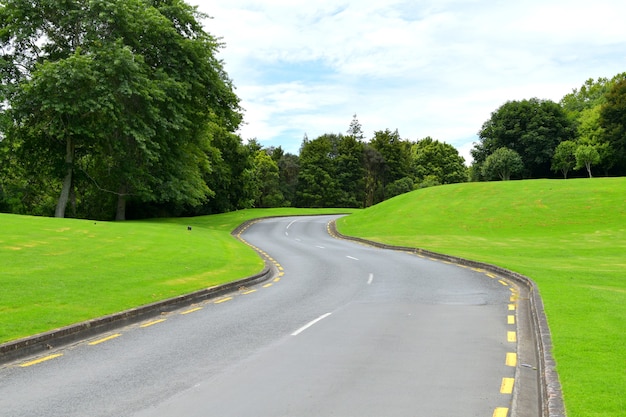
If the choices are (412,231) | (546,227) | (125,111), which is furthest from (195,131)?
(546,227)

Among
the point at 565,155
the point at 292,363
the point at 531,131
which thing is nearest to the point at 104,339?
the point at 292,363

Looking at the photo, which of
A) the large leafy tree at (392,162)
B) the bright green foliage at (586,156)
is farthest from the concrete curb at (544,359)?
the large leafy tree at (392,162)

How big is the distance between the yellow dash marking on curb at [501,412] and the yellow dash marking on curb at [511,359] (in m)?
1.97

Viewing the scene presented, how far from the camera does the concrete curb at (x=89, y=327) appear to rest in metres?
7.90

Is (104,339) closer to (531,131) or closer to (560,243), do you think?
(560,243)

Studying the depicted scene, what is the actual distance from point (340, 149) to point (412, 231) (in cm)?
6173

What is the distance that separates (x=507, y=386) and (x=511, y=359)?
1401mm

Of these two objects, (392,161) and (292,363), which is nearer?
(292,363)

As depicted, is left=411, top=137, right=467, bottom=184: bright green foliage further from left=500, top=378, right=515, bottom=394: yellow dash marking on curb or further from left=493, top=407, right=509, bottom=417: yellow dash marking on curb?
left=493, top=407, right=509, bottom=417: yellow dash marking on curb

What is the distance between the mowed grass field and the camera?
21.5 feet

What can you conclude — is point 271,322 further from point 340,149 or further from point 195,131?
point 340,149

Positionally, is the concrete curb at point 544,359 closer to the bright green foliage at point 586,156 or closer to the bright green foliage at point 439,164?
the bright green foliage at point 586,156

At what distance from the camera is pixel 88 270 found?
15297mm

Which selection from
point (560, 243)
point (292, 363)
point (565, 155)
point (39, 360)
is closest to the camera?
point (292, 363)
